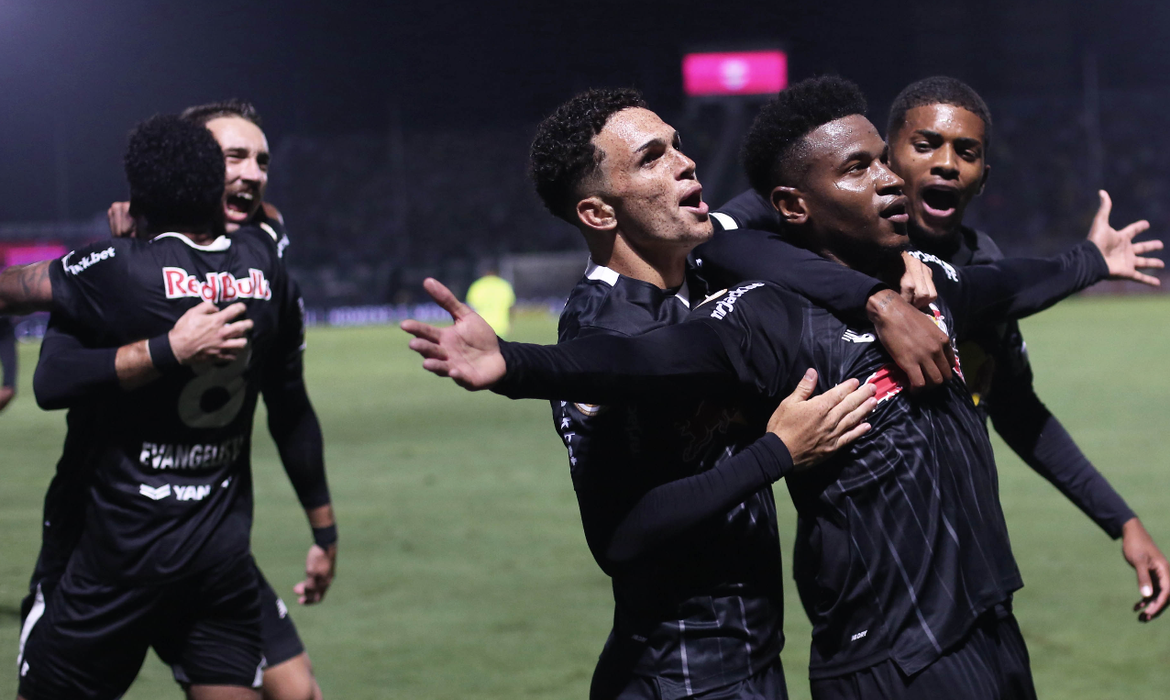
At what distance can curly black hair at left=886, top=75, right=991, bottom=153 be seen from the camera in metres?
3.72

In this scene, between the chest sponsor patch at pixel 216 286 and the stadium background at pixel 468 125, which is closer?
the chest sponsor patch at pixel 216 286

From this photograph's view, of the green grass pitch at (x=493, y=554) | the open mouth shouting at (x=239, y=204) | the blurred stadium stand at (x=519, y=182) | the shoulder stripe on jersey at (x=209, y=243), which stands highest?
the blurred stadium stand at (x=519, y=182)

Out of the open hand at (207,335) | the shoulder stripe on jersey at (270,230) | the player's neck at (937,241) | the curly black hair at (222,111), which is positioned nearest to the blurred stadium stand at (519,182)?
the curly black hair at (222,111)

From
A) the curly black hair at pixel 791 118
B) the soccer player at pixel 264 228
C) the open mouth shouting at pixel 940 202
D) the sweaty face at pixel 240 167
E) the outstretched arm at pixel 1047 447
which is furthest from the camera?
the sweaty face at pixel 240 167

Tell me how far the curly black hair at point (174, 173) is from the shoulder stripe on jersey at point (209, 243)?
32 millimetres

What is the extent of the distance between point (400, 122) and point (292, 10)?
5700 mm

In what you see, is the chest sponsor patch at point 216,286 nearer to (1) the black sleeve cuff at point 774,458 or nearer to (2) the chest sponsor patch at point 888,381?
(1) the black sleeve cuff at point 774,458

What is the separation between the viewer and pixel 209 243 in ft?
12.2

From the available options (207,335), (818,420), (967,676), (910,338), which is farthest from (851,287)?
(207,335)

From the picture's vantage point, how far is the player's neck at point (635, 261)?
2961mm

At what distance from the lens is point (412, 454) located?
11219 mm

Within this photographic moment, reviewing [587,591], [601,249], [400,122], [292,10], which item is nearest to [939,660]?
[601,249]

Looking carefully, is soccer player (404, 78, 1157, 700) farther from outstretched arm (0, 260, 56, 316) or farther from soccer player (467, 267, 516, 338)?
soccer player (467, 267, 516, 338)

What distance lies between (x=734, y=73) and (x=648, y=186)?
3503 cm
